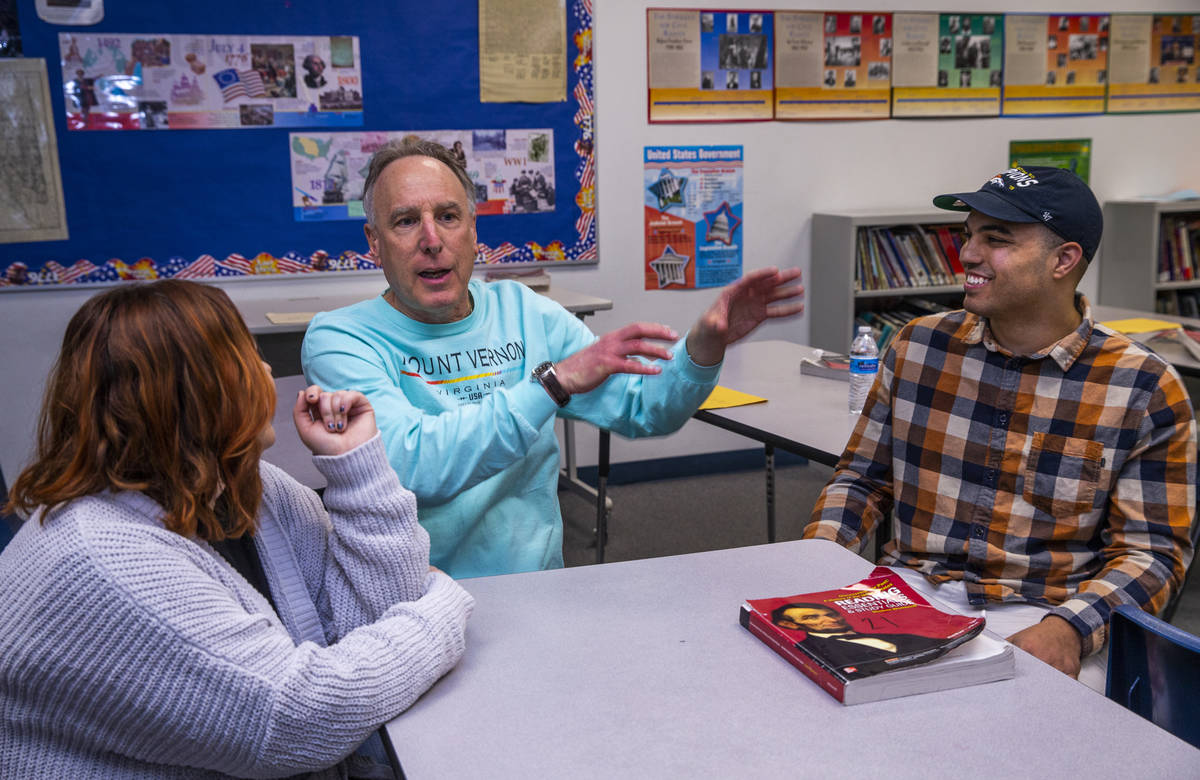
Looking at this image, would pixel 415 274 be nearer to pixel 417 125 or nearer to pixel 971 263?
pixel 971 263

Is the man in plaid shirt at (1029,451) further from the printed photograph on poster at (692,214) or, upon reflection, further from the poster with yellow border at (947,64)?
the poster with yellow border at (947,64)

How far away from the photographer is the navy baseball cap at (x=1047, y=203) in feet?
5.99

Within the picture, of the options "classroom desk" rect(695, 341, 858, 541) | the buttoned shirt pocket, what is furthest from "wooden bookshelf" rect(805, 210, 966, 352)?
the buttoned shirt pocket

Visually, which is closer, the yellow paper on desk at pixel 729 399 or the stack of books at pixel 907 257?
the yellow paper on desk at pixel 729 399

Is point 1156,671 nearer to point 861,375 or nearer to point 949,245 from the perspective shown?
point 861,375

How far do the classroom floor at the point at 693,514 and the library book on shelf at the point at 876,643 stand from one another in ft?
7.75

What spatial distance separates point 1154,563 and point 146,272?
3.69 m

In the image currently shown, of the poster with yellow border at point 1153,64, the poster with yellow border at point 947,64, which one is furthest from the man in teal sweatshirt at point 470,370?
the poster with yellow border at point 1153,64

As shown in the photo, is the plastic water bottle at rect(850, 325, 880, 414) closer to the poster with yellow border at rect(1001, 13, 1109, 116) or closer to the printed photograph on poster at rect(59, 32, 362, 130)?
the printed photograph on poster at rect(59, 32, 362, 130)

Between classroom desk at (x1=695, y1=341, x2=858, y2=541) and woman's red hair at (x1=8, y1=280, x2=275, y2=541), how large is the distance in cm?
146

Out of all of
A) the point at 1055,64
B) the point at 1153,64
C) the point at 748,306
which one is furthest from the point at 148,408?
the point at 1153,64

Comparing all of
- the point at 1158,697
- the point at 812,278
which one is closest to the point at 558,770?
the point at 1158,697

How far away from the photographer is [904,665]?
3.77 ft

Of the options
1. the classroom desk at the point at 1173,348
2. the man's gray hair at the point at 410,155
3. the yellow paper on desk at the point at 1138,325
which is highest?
the man's gray hair at the point at 410,155
